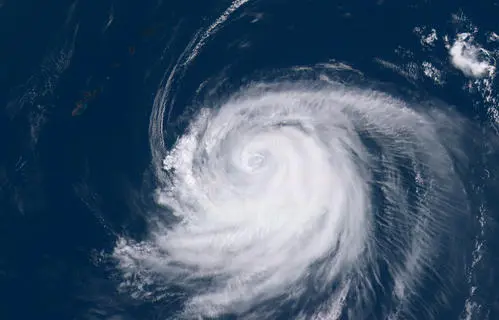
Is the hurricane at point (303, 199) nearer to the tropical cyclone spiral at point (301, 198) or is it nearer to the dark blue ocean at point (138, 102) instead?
the tropical cyclone spiral at point (301, 198)

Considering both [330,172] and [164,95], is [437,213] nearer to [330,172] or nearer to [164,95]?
[330,172]

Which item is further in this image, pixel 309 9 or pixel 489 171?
pixel 309 9

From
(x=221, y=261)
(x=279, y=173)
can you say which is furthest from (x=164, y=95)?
(x=221, y=261)

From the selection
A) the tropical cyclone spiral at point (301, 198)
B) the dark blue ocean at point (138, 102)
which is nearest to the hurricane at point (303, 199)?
the tropical cyclone spiral at point (301, 198)

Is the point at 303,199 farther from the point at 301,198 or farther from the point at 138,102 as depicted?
the point at 138,102

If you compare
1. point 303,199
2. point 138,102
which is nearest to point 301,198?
point 303,199

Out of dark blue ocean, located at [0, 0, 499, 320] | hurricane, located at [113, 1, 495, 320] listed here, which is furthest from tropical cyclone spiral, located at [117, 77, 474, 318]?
dark blue ocean, located at [0, 0, 499, 320]
